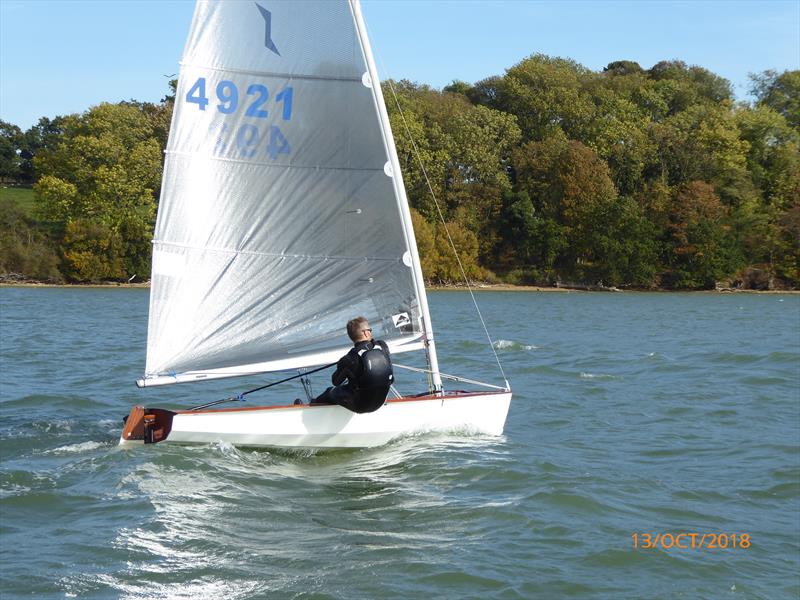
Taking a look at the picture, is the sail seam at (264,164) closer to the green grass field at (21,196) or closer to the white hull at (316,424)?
the white hull at (316,424)

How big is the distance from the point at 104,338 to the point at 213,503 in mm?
15872

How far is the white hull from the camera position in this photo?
941 centimetres

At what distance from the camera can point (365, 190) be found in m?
10.1

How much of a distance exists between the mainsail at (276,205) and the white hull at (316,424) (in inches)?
22.4

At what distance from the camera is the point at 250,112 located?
9.91 m

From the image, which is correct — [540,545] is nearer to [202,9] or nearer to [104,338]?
[202,9]

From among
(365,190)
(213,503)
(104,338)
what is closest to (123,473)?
(213,503)

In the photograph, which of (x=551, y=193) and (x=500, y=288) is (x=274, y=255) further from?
(x=551, y=193)

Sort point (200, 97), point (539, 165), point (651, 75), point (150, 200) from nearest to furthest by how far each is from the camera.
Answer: point (200, 97) → point (150, 200) → point (539, 165) → point (651, 75)

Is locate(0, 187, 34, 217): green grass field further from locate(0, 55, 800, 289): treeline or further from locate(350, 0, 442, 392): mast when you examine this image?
locate(350, 0, 442, 392): mast

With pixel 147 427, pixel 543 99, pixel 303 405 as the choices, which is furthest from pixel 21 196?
pixel 303 405

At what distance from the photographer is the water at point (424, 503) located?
6.57 meters

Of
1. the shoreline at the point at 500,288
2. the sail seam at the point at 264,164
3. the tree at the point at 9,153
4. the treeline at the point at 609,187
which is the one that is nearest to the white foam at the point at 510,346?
the sail seam at the point at 264,164
